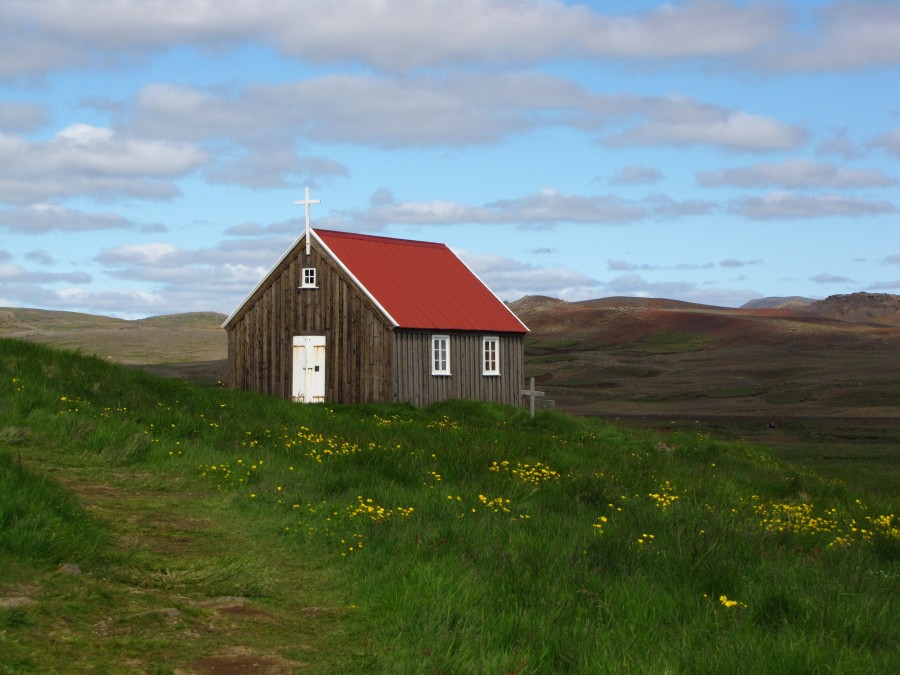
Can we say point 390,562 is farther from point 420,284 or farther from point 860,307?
point 860,307

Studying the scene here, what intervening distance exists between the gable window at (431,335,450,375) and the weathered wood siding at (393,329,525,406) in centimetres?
16

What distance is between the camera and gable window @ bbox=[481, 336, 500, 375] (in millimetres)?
34562

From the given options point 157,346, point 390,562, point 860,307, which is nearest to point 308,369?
point 390,562

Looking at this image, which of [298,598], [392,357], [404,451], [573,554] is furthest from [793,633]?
[392,357]

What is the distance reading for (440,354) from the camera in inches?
1292

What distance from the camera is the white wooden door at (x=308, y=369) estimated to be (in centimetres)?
3225

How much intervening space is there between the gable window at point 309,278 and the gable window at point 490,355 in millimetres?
6380

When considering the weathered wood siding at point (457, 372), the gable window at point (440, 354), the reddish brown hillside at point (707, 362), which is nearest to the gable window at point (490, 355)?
the weathered wood siding at point (457, 372)

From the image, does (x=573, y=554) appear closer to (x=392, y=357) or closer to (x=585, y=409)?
(x=392, y=357)

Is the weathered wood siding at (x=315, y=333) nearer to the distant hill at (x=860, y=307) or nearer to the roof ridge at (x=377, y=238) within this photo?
the roof ridge at (x=377, y=238)

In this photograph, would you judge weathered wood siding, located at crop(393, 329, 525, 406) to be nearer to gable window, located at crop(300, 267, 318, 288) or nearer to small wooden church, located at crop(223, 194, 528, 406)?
small wooden church, located at crop(223, 194, 528, 406)

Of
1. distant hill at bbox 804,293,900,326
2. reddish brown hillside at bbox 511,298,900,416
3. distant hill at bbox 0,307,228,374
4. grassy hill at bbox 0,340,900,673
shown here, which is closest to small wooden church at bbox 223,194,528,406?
reddish brown hillside at bbox 511,298,900,416

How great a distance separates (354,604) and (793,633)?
3227mm

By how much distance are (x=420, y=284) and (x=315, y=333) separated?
4.48 metres
